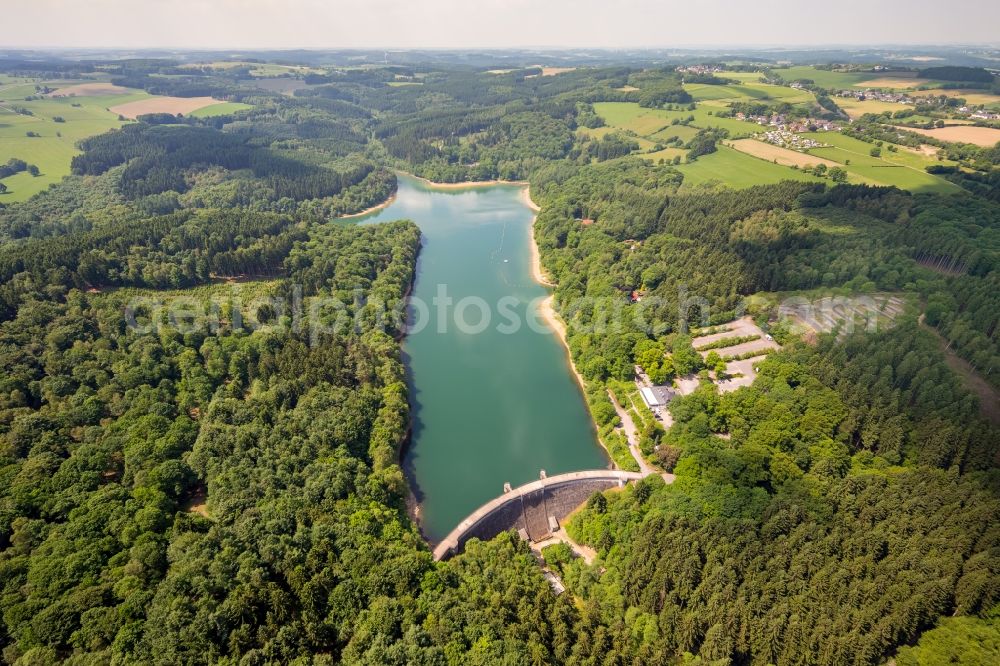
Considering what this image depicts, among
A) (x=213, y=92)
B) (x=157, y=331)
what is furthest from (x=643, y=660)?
(x=213, y=92)

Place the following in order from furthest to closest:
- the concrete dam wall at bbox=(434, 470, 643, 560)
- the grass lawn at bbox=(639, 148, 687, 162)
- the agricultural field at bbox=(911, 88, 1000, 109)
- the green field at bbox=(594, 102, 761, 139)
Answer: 1. the agricultural field at bbox=(911, 88, 1000, 109)
2. the green field at bbox=(594, 102, 761, 139)
3. the grass lawn at bbox=(639, 148, 687, 162)
4. the concrete dam wall at bbox=(434, 470, 643, 560)

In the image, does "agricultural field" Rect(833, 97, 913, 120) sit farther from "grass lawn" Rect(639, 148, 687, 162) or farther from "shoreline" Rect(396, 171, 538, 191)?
"shoreline" Rect(396, 171, 538, 191)

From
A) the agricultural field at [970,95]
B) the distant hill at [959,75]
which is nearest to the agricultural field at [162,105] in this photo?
the agricultural field at [970,95]

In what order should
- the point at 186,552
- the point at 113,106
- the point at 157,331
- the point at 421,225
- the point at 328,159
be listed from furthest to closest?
1. the point at 113,106
2. the point at 328,159
3. the point at 421,225
4. the point at 157,331
5. the point at 186,552

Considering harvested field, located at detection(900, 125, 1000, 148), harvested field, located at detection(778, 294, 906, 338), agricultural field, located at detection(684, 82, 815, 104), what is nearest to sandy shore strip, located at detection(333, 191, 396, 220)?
harvested field, located at detection(778, 294, 906, 338)

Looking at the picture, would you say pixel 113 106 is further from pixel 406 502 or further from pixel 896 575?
pixel 896 575

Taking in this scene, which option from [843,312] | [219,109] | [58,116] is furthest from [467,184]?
[58,116]
